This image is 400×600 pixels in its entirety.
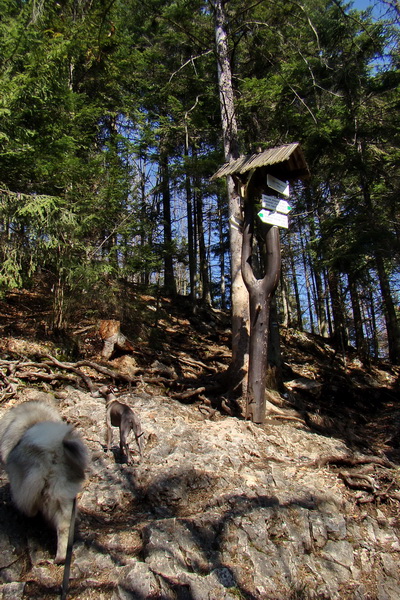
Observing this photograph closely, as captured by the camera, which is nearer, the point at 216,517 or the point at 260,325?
the point at 216,517

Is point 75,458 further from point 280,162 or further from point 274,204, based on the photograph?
point 280,162

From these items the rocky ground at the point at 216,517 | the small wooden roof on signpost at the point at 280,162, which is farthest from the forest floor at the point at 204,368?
the small wooden roof on signpost at the point at 280,162

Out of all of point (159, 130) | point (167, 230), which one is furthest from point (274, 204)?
point (167, 230)

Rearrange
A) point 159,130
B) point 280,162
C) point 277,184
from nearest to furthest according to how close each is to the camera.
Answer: point 280,162 → point 277,184 → point 159,130

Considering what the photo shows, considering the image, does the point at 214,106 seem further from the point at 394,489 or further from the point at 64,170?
the point at 394,489

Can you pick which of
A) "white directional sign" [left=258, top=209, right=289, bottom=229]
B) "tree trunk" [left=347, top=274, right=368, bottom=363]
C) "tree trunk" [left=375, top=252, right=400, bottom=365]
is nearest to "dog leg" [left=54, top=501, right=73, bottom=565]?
"white directional sign" [left=258, top=209, right=289, bottom=229]

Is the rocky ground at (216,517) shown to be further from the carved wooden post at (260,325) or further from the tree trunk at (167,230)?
the tree trunk at (167,230)

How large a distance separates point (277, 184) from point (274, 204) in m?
0.40

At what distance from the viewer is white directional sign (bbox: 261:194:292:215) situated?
6.08 meters

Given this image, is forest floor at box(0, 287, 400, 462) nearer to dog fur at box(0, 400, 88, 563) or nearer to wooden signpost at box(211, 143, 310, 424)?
wooden signpost at box(211, 143, 310, 424)

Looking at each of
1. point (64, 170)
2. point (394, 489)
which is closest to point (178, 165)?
point (64, 170)

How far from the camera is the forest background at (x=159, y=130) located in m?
7.87

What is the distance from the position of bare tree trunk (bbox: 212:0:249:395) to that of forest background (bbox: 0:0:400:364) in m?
0.31

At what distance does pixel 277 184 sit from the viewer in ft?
20.6
